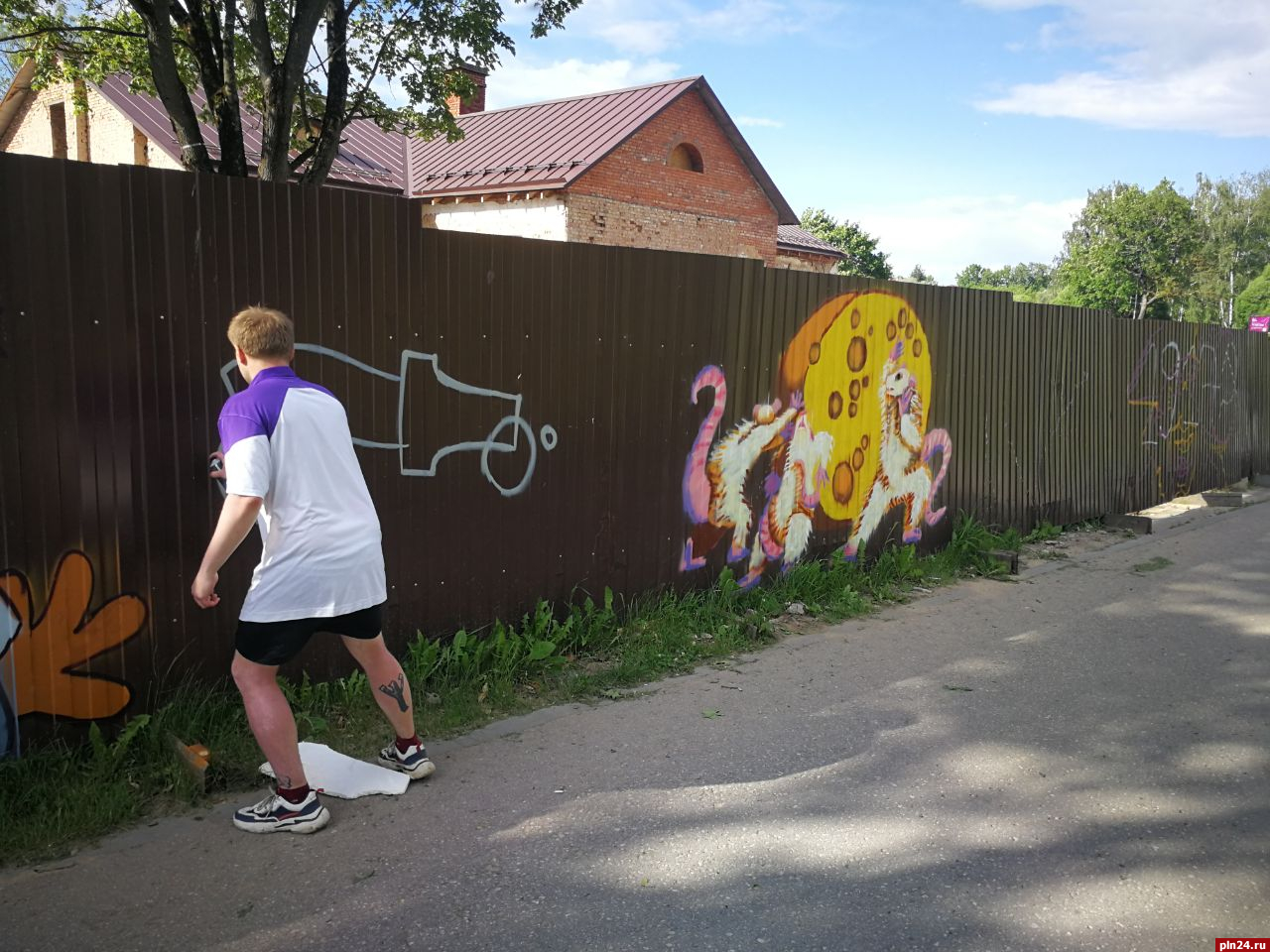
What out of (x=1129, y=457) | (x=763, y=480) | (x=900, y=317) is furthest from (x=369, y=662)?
(x=1129, y=457)

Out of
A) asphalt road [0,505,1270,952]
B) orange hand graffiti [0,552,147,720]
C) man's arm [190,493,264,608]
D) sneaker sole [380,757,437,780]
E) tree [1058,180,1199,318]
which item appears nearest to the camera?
asphalt road [0,505,1270,952]

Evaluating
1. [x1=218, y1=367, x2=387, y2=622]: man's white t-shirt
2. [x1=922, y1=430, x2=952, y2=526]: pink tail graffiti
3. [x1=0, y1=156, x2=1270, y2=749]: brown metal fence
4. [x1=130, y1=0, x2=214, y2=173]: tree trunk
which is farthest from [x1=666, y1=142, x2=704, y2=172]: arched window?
[x1=218, y1=367, x2=387, y2=622]: man's white t-shirt

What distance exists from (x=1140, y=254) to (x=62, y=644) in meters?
48.2

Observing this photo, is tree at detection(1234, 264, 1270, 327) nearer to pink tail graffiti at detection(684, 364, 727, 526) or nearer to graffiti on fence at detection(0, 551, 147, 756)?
pink tail graffiti at detection(684, 364, 727, 526)

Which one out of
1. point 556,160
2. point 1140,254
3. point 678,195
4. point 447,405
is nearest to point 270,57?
point 447,405

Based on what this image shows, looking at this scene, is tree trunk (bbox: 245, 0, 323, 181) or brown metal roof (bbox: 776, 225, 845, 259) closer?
tree trunk (bbox: 245, 0, 323, 181)

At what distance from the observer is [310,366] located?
4.37 metres

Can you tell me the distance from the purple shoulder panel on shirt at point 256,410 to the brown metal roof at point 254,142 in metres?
14.4

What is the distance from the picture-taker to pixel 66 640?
3727mm

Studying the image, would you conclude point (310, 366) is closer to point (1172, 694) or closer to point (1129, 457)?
point (1172, 694)

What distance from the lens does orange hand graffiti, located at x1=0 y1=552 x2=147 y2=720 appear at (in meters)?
3.60

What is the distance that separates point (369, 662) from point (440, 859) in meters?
0.81

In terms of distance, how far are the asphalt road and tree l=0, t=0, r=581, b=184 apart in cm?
560

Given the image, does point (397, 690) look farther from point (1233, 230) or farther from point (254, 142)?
point (1233, 230)
